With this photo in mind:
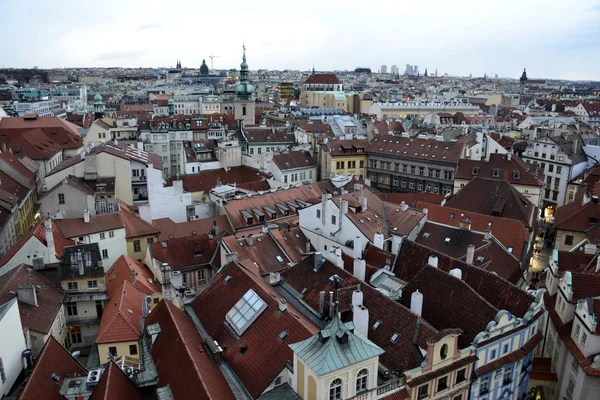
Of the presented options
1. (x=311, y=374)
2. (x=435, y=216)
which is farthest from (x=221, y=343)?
(x=435, y=216)

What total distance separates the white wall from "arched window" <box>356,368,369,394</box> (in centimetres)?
2099

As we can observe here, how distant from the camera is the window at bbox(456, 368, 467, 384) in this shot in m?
32.2

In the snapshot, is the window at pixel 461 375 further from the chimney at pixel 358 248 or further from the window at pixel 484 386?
the chimney at pixel 358 248

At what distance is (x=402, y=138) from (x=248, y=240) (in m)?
53.8

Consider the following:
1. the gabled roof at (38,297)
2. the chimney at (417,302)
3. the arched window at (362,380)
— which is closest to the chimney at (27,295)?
the gabled roof at (38,297)

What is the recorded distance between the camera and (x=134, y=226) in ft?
185

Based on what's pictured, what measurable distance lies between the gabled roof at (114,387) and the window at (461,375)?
19.8m

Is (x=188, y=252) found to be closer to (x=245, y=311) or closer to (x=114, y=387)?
(x=245, y=311)

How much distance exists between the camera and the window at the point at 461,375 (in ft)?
106

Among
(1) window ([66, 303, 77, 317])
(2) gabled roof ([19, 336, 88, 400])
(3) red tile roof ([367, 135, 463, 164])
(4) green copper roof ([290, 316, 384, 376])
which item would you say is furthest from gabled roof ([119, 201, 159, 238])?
(3) red tile roof ([367, 135, 463, 164])

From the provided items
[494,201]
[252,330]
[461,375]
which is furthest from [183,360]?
[494,201]

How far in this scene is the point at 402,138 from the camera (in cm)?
9500

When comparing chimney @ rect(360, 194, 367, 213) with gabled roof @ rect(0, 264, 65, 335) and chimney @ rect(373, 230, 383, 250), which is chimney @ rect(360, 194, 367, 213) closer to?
chimney @ rect(373, 230, 383, 250)

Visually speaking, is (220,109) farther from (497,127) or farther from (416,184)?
(416,184)
